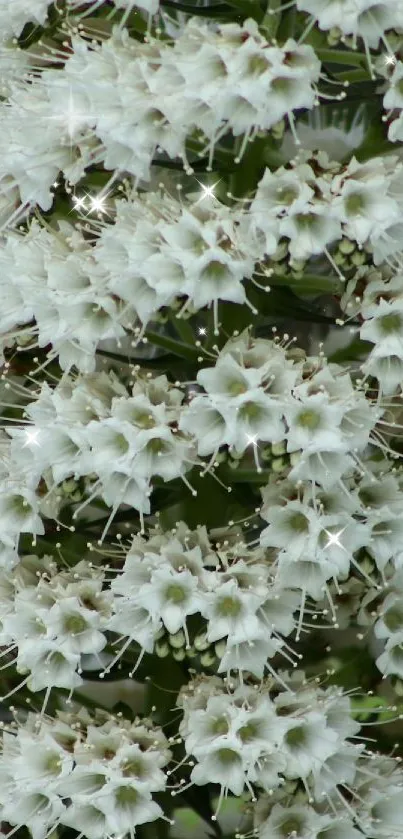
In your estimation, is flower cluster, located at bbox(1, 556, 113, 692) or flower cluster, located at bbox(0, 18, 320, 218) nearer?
flower cluster, located at bbox(0, 18, 320, 218)

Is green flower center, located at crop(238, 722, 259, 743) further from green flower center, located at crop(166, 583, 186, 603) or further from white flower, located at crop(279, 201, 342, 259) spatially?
white flower, located at crop(279, 201, 342, 259)

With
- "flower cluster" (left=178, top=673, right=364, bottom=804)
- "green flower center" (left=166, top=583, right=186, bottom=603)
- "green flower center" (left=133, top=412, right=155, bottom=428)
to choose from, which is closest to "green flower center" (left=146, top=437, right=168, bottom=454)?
"green flower center" (left=133, top=412, right=155, bottom=428)

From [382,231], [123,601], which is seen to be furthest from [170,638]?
[382,231]

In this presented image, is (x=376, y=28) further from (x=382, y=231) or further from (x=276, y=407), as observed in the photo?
(x=276, y=407)

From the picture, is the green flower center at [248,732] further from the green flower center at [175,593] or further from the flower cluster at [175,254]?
the flower cluster at [175,254]

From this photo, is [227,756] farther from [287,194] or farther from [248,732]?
[287,194]

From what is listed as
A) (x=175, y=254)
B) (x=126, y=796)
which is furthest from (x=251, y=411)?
(x=126, y=796)

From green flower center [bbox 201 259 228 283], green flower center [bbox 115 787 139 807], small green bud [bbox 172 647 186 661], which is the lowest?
green flower center [bbox 115 787 139 807]

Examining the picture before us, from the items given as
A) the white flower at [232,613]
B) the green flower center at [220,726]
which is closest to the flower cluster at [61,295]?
the white flower at [232,613]
